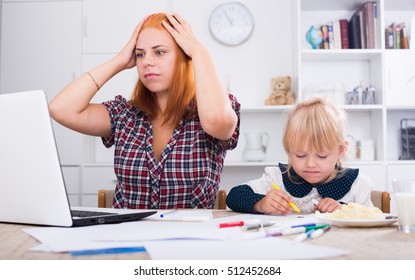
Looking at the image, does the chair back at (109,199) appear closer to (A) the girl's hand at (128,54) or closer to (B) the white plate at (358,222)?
(A) the girl's hand at (128,54)

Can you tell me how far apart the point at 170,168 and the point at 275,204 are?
0.42m

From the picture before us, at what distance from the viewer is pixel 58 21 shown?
139 inches

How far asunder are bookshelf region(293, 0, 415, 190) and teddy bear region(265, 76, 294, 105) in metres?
0.07

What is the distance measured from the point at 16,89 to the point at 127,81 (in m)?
0.81

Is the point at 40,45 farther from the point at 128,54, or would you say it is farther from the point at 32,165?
the point at 32,165

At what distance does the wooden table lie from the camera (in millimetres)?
689

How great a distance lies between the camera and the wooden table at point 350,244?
69cm

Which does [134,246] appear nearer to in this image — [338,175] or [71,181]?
[338,175]

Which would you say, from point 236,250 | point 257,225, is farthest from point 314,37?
point 236,250

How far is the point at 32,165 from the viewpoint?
928 millimetres

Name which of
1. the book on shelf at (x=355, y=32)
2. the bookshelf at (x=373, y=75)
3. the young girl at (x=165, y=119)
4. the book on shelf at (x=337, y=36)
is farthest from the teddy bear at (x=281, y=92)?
the young girl at (x=165, y=119)

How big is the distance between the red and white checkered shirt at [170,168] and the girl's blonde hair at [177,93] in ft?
0.12

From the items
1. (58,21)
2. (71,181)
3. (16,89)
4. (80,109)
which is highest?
(58,21)

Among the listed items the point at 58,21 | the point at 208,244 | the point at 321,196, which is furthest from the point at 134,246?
the point at 58,21
